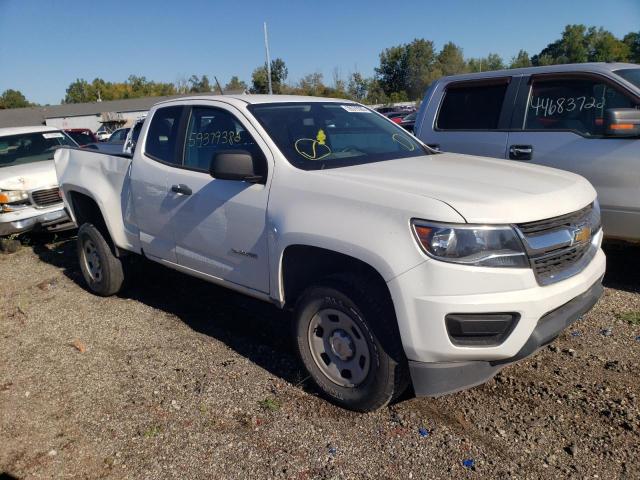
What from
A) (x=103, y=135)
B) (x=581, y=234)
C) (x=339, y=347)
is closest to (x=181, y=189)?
(x=339, y=347)

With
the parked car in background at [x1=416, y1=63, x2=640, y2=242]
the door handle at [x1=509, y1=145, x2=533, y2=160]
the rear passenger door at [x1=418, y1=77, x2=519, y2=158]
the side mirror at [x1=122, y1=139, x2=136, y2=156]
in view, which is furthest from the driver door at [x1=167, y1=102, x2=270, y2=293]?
the door handle at [x1=509, y1=145, x2=533, y2=160]

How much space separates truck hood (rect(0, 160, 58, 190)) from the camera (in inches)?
291

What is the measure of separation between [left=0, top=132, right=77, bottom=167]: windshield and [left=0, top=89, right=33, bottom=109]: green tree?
11126cm

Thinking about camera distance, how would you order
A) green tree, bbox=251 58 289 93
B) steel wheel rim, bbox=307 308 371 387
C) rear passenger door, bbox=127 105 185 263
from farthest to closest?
1. green tree, bbox=251 58 289 93
2. rear passenger door, bbox=127 105 185 263
3. steel wheel rim, bbox=307 308 371 387

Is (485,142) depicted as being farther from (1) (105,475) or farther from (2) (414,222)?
(1) (105,475)

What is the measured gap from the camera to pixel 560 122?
16.1ft

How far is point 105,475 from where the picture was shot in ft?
9.05

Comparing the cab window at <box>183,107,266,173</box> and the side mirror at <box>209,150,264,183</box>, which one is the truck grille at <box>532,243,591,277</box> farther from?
the cab window at <box>183,107,266,173</box>

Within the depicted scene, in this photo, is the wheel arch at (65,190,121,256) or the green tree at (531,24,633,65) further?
the green tree at (531,24,633,65)

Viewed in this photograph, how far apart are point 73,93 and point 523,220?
126678 millimetres

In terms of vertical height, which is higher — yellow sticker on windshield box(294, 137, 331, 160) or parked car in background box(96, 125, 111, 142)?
yellow sticker on windshield box(294, 137, 331, 160)

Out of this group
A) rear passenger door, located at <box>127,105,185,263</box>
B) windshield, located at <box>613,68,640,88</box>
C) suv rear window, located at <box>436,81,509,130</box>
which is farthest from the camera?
suv rear window, located at <box>436,81,509,130</box>

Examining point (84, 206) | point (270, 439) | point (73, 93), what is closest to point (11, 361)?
point (84, 206)

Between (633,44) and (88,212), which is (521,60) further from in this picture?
(88,212)
